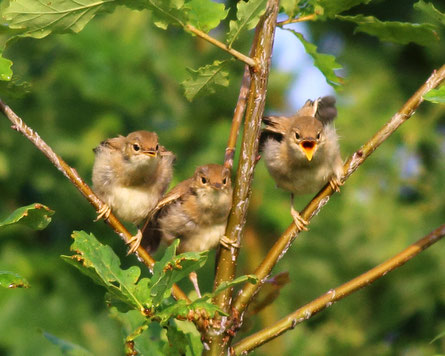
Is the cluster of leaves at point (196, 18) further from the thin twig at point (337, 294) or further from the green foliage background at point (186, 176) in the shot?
the green foliage background at point (186, 176)

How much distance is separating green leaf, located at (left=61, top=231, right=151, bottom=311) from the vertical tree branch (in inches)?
10.4

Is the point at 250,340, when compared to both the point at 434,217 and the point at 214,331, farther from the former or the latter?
the point at 434,217

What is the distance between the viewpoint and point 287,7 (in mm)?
2285

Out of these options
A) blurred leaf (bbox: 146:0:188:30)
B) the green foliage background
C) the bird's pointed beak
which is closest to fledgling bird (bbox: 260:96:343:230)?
the bird's pointed beak

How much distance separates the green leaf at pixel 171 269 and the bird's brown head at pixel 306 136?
5.52 ft

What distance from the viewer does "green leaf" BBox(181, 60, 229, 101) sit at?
6.93 ft

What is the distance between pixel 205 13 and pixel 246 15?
7.8 inches

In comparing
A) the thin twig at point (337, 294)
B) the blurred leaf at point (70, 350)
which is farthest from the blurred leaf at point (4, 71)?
the thin twig at point (337, 294)

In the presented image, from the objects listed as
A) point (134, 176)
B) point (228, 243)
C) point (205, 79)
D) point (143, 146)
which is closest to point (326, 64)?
point (205, 79)

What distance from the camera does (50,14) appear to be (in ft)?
6.36

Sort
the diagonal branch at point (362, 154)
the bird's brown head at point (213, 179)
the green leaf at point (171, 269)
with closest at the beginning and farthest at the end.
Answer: the green leaf at point (171, 269) → the diagonal branch at point (362, 154) → the bird's brown head at point (213, 179)

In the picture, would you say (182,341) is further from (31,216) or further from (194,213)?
(194,213)

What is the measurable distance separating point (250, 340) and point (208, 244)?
1.43m

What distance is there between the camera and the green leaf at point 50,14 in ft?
6.27
